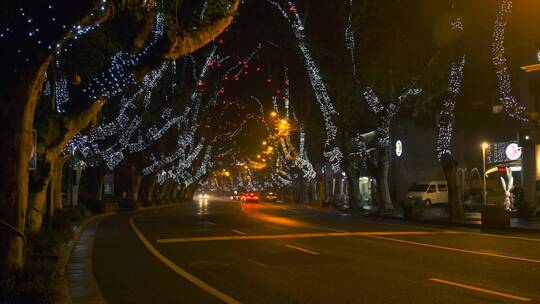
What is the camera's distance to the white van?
46859 mm

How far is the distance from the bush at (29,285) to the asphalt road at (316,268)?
1119 mm

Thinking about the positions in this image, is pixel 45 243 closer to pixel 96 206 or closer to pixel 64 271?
pixel 64 271

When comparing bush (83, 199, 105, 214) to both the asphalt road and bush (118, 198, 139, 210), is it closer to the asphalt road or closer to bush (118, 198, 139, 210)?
bush (118, 198, 139, 210)

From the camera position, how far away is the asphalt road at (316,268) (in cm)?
988

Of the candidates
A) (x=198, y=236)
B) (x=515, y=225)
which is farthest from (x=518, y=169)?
(x=198, y=236)

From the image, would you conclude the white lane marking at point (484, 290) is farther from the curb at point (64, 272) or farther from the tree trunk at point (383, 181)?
the tree trunk at point (383, 181)

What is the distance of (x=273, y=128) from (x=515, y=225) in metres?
37.9

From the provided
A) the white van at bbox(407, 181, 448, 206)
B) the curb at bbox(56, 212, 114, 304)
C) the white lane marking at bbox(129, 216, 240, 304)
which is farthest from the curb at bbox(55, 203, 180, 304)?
the white van at bbox(407, 181, 448, 206)

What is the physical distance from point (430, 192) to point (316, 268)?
36.2m

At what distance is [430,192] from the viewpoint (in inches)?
1855

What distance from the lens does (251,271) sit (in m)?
12.4

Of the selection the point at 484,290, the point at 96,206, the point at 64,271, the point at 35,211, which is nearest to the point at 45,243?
the point at 64,271

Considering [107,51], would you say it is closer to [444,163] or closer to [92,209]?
[444,163]

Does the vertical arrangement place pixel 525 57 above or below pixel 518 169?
above
